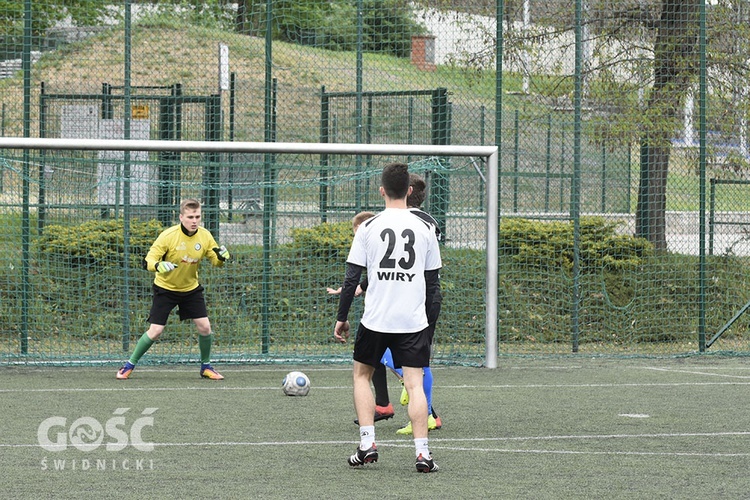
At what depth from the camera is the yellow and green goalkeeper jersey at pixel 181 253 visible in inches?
402

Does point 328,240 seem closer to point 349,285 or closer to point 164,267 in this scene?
point 164,267

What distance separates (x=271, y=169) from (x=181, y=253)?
2.34 meters

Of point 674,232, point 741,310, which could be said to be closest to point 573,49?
point 674,232

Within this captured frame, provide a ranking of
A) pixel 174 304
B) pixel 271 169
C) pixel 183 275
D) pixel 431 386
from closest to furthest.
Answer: pixel 431 386 < pixel 183 275 < pixel 174 304 < pixel 271 169

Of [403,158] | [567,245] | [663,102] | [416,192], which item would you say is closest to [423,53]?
[403,158]

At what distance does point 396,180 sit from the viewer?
21.3 feet

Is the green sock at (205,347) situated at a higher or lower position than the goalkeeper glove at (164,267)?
lower

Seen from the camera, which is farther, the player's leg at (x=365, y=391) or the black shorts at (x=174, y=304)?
the black shorts at (x=174, y=304)

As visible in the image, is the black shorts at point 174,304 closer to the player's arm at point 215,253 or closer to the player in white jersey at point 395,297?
the player's arm at point 215,253

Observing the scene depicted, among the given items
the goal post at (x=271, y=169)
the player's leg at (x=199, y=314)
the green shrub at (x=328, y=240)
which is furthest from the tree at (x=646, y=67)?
the player's leg at (x=199, y=314)

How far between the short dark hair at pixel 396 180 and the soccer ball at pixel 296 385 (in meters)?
3.20

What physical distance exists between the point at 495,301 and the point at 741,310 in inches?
143

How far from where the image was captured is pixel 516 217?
1388 cm

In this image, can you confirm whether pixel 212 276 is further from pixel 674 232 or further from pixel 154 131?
pixel 674 232
